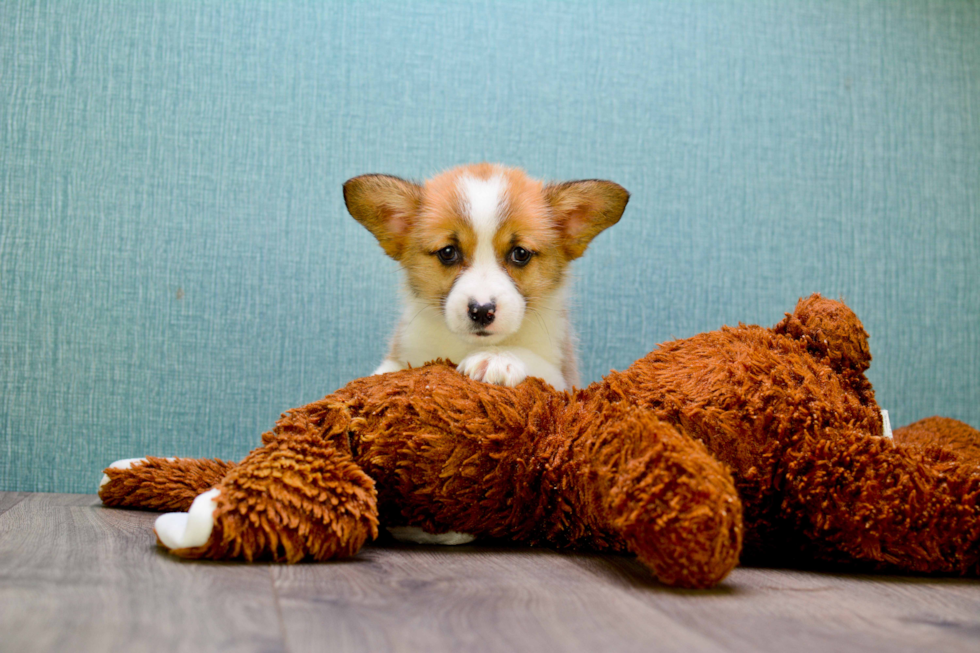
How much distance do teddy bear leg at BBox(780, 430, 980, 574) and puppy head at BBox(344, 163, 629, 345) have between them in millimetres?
698

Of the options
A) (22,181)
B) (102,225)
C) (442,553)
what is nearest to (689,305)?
(442,553)

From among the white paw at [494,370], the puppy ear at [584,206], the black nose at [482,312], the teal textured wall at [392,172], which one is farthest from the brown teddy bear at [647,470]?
the teal textured wall at [392,172]

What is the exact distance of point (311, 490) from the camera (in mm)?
1018

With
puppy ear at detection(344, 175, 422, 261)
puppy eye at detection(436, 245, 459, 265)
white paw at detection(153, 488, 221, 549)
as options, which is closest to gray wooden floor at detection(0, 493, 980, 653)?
white paw at detection(153, 488, 221, 549)

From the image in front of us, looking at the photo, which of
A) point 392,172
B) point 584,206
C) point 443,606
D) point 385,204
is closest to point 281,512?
point 443,606

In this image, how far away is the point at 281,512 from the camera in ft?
3.25

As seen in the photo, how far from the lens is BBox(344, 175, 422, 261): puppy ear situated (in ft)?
5.65

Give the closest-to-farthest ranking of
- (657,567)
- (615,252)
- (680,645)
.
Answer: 1. (680,645)
2. (657,567)
3. (615,252)

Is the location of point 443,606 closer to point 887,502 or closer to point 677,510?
point 677,510

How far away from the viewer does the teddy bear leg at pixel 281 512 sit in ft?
3.22

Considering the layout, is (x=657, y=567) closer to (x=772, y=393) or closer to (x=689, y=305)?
(x=772, y=393)

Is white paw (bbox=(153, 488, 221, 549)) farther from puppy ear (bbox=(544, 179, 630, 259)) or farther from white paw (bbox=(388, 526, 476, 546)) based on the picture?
puppy ear (bbox=(544, 179, 630, 259))

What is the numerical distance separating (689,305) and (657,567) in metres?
1.53

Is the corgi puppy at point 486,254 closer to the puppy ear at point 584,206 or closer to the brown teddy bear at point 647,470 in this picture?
the puppy ear at point 584,206
